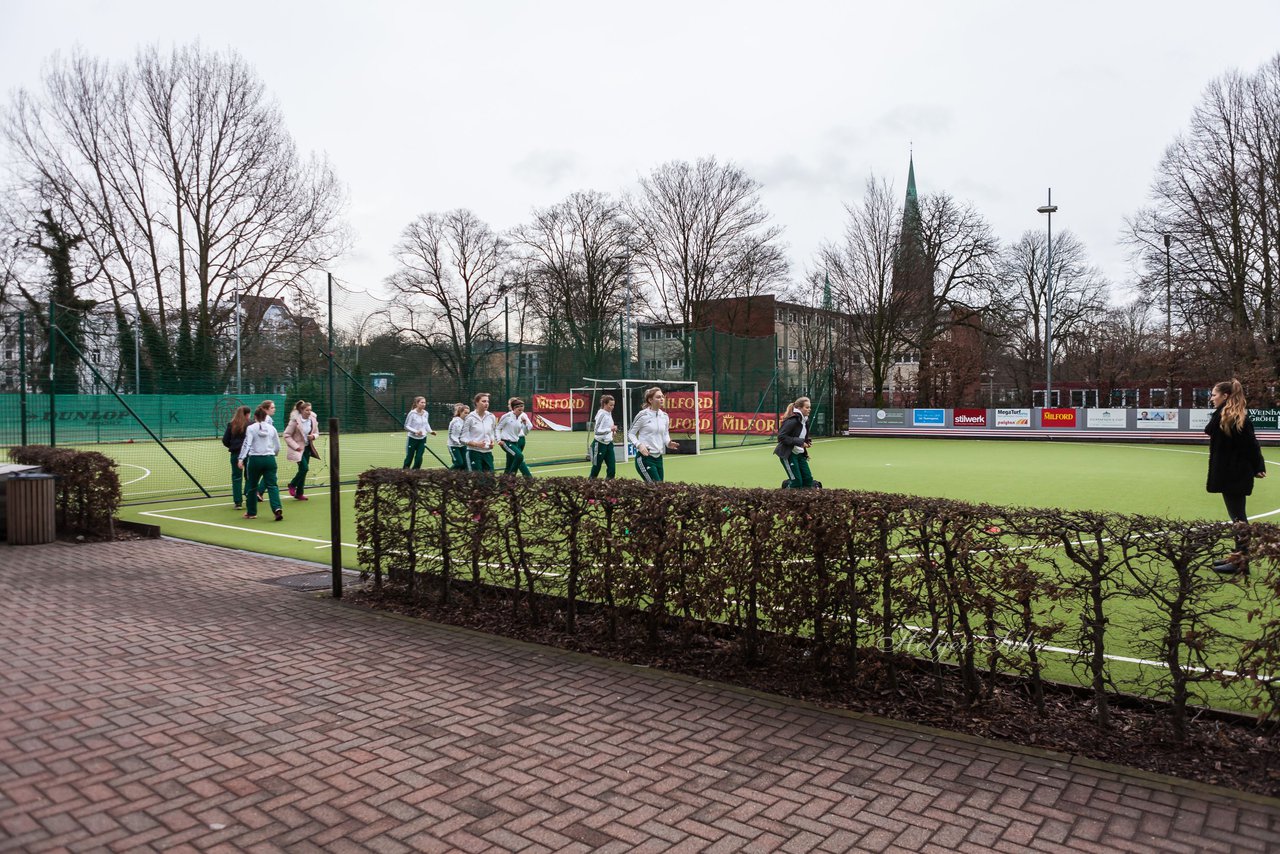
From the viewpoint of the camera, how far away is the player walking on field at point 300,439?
14.5 metres

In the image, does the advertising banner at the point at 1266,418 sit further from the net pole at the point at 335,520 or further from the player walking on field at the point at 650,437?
the net pole at the point at 335,520

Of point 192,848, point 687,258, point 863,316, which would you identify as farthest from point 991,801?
point 687,258

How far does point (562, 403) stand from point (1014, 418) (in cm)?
2037

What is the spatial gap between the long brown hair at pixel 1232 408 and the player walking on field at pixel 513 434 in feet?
32.9

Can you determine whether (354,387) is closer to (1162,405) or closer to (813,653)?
(813,653)

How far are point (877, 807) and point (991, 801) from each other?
0.50 meters

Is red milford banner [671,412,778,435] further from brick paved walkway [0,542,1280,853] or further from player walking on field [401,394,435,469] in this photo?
brick paved walkway [0,542,1280,853]

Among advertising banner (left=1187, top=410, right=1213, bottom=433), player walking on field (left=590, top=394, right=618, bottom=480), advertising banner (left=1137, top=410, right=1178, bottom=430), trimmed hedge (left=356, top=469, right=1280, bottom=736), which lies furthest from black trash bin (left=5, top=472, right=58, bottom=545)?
advertising banner (left=1187, top=410, right=1213, bottom=433)

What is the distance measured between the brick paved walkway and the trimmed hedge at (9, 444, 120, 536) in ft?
18.5

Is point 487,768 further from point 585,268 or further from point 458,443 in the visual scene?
point 585,268

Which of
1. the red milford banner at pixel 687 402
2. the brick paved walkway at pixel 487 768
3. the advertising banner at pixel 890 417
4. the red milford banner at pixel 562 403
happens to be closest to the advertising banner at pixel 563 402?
the red milford banner at pixel 562 403

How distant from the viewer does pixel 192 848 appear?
3.21 meters

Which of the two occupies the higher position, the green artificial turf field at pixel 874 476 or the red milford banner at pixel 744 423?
the red milford banner at pixel 744 423

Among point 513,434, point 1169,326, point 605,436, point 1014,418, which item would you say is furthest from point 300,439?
point 1169,326
